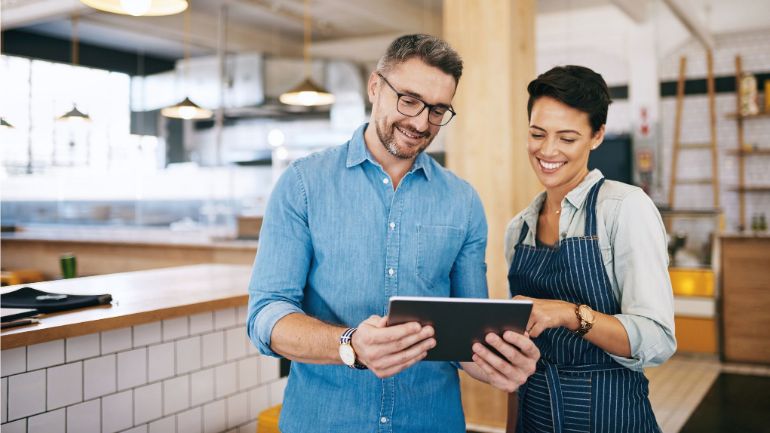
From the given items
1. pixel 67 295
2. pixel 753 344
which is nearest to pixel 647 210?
pixel 67 295

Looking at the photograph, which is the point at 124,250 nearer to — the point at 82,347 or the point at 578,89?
the point at 82,347

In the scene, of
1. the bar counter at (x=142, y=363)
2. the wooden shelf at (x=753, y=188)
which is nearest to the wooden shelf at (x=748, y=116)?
the wooden shelf at (x=753, y=188)

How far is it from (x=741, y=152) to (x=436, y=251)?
8557 millimetres

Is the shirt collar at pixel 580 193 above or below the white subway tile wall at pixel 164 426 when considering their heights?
above

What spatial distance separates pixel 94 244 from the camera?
281 inches

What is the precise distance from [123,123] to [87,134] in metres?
0.55

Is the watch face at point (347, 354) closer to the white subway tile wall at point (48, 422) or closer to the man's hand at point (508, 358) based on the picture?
the man's hand at point (508, 358)

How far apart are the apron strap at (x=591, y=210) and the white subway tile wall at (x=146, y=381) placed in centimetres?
167

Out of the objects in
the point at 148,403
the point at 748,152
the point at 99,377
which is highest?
the point at 748,152

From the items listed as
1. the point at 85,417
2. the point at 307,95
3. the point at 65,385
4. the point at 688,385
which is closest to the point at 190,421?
the point at 85,417

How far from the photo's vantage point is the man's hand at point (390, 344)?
1.32 m

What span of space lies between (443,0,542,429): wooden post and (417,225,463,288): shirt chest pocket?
2264 millimetres

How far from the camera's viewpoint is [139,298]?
2.61 metres

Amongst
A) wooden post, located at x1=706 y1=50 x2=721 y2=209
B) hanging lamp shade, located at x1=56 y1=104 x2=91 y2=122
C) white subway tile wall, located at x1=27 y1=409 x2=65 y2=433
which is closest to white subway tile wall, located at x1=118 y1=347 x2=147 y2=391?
white subway tile wall, located at x1=27 y1=409 x2=65 y2=433
